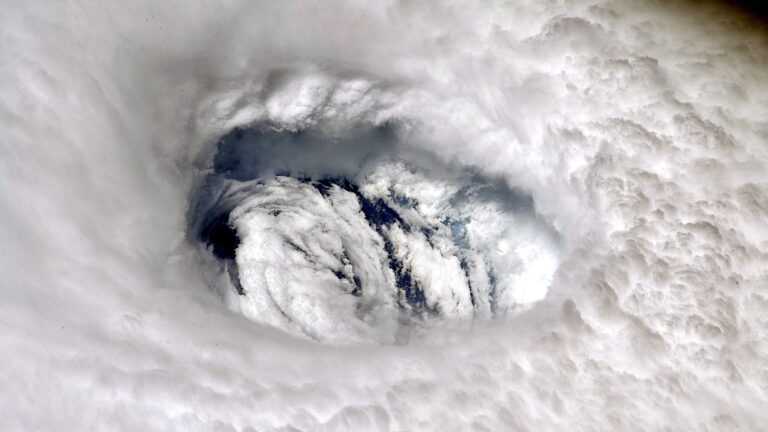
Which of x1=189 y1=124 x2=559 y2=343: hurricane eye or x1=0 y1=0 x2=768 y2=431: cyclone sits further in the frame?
x1=189 y1=124 x2=559 y2=343: hurricane eye

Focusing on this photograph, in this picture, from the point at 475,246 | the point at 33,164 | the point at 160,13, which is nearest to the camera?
the point at 33,164

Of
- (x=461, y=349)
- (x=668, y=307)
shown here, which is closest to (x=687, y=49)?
(x=668, y=307)

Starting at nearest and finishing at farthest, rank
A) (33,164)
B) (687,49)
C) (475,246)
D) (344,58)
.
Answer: (687,49)
(33,164)
(344,58)
(475,246)

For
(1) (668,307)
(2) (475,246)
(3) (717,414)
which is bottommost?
(2) (475,246)

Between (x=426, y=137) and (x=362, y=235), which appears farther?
(x=362, y=235)

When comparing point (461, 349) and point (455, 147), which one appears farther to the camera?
point (455, 147)

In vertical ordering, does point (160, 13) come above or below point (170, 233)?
above

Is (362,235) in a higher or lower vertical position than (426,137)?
lower

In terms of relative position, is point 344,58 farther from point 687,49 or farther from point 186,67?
point 687,49
